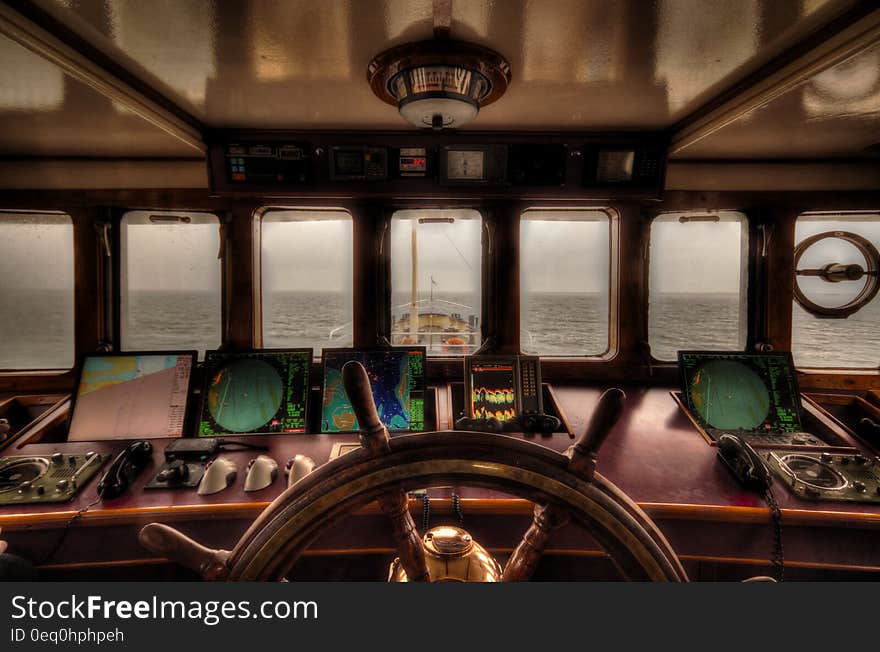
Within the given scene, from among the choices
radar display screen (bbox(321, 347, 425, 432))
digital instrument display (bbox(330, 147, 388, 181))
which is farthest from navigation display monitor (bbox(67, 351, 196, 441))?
digital instrument display (bbox(330, 147, 388, 181))

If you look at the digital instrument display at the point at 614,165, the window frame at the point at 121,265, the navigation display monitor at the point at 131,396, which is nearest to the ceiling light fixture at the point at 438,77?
the digital instrument display at the point at 614,165

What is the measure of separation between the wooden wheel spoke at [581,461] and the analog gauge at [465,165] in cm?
175

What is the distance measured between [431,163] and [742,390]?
1982 mm

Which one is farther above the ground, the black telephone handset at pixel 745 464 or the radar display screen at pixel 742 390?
the radar display screen at pixel 742 390

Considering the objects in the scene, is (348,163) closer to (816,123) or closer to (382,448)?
(382,448)

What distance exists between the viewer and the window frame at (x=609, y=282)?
235 centimetres

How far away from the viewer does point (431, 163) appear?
82.4 inches

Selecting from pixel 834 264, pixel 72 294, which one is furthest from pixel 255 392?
pixel 834 264

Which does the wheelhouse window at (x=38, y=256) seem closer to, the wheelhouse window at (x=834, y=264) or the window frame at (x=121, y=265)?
the window frame at (x=121, y=265)

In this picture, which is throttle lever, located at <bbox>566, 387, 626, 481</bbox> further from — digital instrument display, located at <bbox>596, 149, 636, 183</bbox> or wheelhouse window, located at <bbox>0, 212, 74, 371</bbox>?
wheelhouse window, located at <bbox>0, 212, 74, 371</bbox>

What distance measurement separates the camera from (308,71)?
1.45 m

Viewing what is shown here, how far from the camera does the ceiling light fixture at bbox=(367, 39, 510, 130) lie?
4.31 ft

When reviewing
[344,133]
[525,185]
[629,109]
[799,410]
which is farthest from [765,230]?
[344,133]

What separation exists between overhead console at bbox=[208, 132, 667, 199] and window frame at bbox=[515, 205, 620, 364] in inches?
10.7
